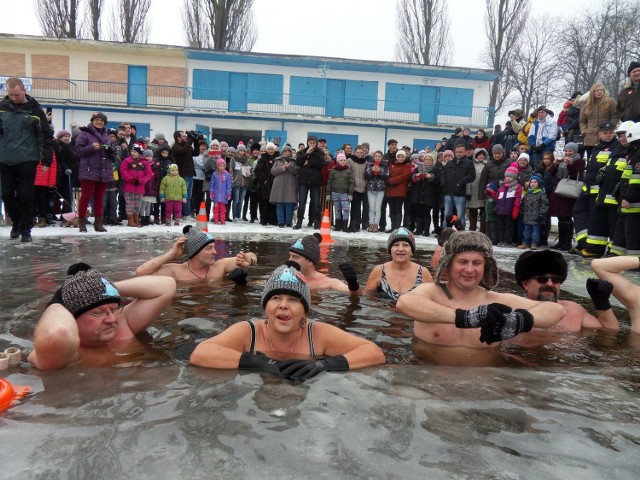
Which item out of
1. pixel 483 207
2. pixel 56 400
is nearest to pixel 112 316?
pixel 56 400

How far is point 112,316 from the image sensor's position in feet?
13.3

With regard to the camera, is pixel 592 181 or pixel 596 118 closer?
pixel 592 181

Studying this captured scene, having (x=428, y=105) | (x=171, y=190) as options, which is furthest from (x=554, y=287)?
(x=428, y=105)

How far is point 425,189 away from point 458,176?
87 centimetres

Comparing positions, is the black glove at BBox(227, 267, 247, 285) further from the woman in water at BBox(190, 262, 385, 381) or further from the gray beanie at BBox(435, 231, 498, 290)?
the gray beanie at BBox(435, 231, 498, 290)

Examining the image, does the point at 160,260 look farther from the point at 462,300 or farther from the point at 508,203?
the point at 508,203

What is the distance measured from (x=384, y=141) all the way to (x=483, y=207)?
1864cm

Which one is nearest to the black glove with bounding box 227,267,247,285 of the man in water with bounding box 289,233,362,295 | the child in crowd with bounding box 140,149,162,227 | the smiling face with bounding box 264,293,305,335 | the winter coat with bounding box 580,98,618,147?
the man in water with bounding box 289,233,362,295

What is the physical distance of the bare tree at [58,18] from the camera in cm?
3180

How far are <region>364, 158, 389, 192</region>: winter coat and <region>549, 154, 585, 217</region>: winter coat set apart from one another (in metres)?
3.89

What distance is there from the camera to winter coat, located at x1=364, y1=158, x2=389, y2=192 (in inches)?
532

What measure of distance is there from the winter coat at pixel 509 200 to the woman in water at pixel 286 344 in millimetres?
8819

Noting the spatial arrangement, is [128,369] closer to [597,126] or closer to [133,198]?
[133,198]

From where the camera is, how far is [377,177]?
44.4ft
